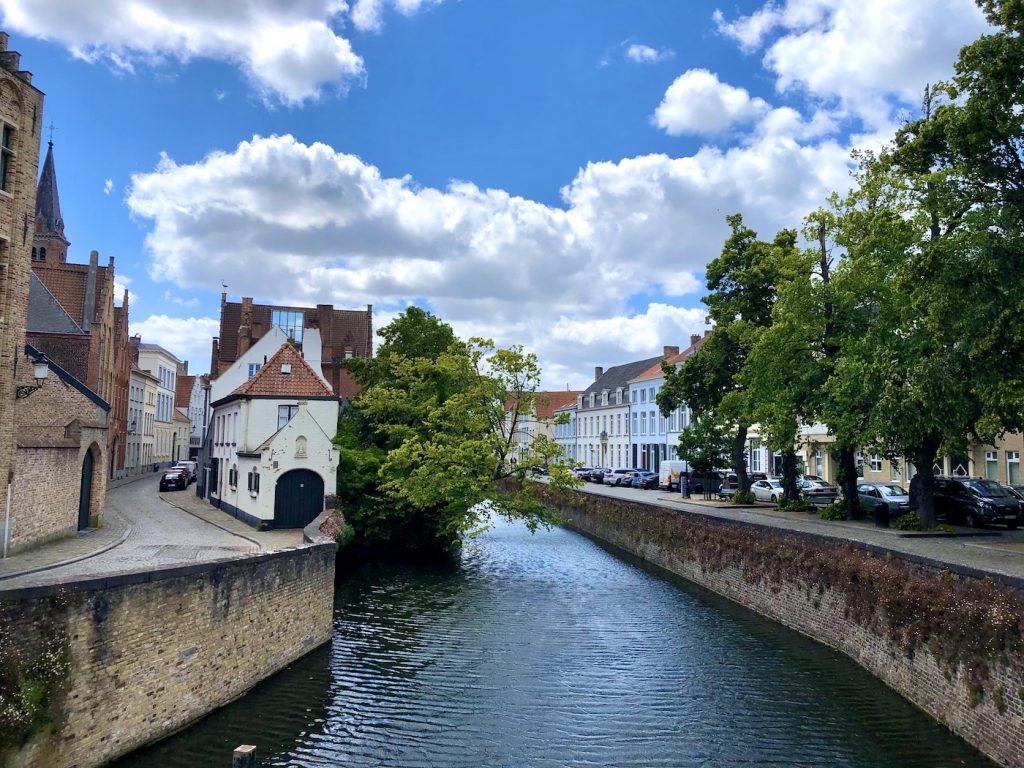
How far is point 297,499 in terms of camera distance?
1029 inches

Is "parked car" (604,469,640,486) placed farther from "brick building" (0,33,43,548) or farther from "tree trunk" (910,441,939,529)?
"brick building" (0,33,43,548)

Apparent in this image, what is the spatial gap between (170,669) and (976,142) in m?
19.1

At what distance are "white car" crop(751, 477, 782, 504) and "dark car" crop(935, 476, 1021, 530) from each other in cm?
1008

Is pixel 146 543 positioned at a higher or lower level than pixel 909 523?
lower

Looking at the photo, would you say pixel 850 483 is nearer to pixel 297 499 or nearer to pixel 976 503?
pixel 976 503

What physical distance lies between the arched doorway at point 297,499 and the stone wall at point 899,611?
13077 mm

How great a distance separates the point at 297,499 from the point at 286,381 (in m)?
5.19

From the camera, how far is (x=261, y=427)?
2859 centimetres

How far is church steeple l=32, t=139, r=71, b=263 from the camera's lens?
51531mm

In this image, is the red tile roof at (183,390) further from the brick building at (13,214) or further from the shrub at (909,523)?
the shrub at (909,523)

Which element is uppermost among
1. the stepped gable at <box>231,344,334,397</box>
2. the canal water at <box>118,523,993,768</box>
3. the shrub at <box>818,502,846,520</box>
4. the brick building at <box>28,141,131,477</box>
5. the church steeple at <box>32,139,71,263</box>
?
the church steeple at <box>32,139,71,263</box>

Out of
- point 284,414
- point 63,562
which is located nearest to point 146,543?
point 63,562

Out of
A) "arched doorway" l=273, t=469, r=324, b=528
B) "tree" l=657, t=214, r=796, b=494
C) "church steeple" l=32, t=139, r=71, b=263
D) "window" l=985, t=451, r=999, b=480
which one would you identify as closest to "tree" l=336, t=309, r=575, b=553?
"arched doorway" l=273, t=469, r=324, b=528

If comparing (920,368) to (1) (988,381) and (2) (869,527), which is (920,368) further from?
(2) (869,527)
